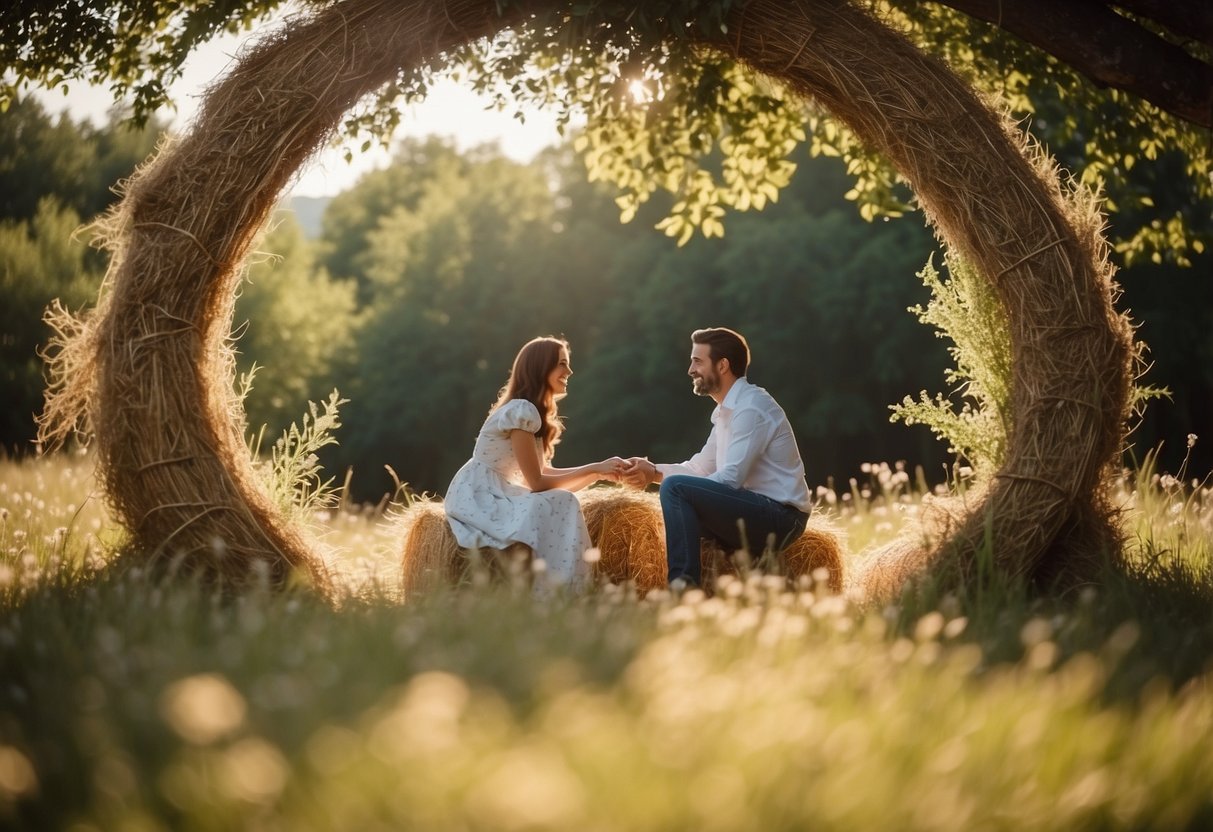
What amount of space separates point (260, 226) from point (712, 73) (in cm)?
317

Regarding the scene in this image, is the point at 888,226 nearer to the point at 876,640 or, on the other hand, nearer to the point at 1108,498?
the point at 1108,498

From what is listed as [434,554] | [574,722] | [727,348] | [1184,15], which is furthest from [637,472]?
[574,722]

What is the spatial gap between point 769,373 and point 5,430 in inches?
661

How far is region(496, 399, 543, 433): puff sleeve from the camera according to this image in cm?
608

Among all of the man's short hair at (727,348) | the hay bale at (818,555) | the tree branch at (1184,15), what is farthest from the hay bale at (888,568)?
the tree branch at (1184,15)

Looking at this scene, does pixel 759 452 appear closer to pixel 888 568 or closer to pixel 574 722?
pixel 888 568

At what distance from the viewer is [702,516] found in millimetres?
5863

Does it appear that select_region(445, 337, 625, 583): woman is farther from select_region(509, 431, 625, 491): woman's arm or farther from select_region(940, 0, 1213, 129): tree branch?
select_region(940, 0, 1213, 129): tree branch

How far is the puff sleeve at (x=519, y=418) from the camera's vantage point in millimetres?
6082

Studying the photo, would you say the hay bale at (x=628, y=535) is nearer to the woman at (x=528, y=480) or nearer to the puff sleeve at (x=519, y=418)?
the woman at (x=528, y=480)

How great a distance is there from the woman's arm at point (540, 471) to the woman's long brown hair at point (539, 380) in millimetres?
117

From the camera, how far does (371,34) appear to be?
18.8 feet

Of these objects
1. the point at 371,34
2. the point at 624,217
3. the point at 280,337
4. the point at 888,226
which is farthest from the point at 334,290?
the point at 371,34

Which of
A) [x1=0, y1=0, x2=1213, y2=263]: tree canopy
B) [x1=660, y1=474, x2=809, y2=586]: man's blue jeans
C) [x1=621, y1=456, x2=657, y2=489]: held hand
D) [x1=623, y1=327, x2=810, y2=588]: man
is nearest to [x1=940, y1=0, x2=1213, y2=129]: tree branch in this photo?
[x1=0, y1=0, x2=1213, y2=263]: tree canopy
